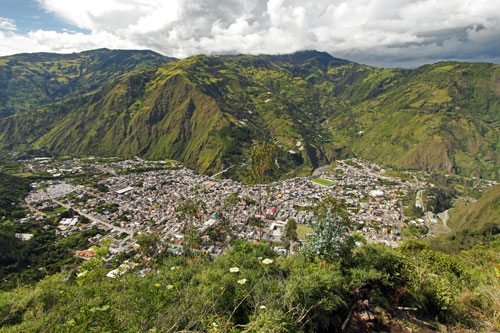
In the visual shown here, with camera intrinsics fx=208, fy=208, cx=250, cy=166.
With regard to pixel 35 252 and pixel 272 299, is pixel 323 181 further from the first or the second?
pixel 272 299

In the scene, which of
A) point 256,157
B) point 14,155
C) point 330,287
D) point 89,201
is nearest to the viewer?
point 330,287

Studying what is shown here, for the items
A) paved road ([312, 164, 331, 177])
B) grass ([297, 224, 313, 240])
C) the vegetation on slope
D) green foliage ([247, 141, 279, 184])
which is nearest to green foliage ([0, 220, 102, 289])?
green foliage ([247, 141, 279, 184])

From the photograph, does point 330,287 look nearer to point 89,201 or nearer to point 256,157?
point 256,157

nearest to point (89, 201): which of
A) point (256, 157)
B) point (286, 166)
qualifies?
point (256, 157)

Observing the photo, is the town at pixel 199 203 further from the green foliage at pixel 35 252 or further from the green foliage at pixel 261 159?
the green foliage at pixel 261 159

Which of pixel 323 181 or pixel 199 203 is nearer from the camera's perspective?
pixel 199 203

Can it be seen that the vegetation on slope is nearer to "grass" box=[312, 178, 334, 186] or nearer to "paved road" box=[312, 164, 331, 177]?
"grass" box=[312, 178, 334, 186]

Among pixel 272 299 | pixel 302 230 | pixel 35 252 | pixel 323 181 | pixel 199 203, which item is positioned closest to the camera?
pixel 272 299

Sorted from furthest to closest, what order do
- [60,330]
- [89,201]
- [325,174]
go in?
[325,174] → [89,201] → [60,330]

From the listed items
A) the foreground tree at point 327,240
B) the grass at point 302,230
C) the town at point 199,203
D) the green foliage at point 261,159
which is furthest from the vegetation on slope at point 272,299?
the grass at point 302,230

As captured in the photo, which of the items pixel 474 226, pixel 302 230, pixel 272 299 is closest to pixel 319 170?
pixel 474 226

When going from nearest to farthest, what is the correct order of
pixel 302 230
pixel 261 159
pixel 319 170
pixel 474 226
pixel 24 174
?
pixel 261 159
pixel 302 230
pixel 474 226
pixel 24 174
pixel 319 170
